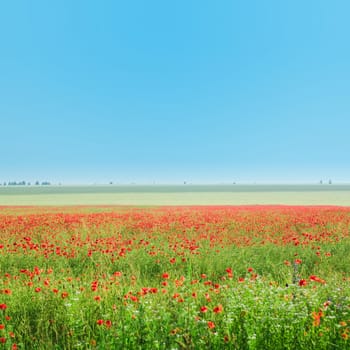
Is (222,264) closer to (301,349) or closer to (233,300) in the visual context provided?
(233,300)

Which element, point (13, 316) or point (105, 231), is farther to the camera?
point (105, 231)

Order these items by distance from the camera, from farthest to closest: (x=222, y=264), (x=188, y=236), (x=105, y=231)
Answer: (x=105, y=231)
(x=188, y=236)
(x=222, y=264)

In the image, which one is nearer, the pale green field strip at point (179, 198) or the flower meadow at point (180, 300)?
the flower meadow at point (180, 300)

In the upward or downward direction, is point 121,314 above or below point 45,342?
above

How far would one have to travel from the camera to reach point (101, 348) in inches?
189

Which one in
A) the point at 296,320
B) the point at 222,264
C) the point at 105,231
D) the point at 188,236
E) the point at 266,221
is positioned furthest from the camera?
the point at 266,221

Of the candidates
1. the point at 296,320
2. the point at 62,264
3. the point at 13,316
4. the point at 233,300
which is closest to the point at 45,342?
the point at 13,316

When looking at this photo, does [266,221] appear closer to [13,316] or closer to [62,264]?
[62,264]

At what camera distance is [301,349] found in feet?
16.2

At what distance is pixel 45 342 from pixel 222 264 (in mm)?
5991

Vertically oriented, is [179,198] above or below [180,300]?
below

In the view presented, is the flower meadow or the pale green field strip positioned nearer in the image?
the flower meadow

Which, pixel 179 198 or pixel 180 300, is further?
pixel 179 198

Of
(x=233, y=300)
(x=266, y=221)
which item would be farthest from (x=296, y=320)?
(x=266, y=221)
